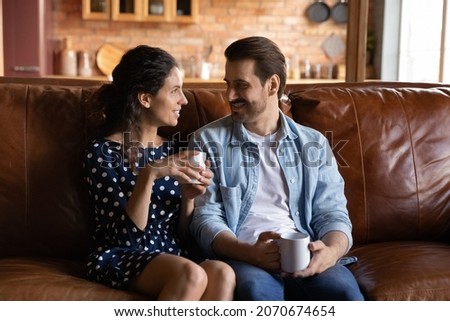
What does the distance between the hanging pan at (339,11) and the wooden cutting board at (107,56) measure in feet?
7.66

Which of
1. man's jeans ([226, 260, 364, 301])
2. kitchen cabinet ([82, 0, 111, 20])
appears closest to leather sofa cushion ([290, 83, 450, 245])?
man's jeans ([226, 260, 364, 301])

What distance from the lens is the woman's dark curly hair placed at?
1927mm

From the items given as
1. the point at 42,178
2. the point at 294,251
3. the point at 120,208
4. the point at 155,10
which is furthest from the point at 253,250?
the point at 155,10

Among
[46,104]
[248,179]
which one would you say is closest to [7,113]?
[46,104]

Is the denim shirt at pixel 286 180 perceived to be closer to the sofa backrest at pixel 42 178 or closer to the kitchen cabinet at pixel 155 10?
the sofa backrest at pixel 42 178

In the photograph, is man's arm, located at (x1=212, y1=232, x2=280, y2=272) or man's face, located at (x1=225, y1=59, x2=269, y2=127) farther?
man's face, located at (x1=225, y1=59, x2=269, y2=127)

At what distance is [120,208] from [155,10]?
461cm

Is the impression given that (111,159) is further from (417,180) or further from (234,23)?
(234,23)

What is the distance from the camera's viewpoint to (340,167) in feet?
6.94

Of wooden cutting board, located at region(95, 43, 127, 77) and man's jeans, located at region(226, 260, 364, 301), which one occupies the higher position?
wooden cutting board, located at region(95, 43, 127, 77)

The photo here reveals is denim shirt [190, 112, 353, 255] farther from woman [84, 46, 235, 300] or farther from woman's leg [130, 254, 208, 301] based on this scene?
woman's leg [130, 254, 208, 301]

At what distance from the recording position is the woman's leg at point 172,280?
5.04 ft

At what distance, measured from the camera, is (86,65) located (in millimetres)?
6195
